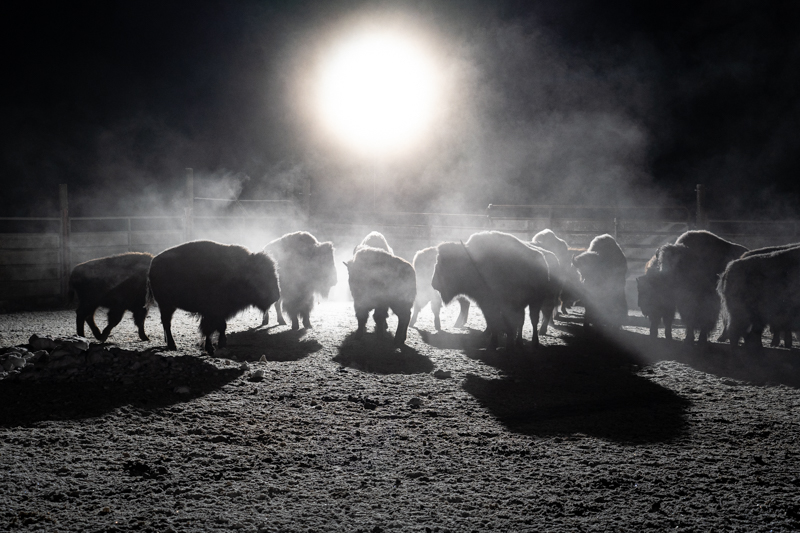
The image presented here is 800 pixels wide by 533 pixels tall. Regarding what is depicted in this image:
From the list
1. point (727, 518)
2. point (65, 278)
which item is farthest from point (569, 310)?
point (65, 278)

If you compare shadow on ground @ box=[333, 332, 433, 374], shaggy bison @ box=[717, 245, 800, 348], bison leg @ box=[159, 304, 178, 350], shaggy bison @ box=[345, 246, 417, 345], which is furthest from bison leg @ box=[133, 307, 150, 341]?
shaggy bison @ box=[717, 245, 800, 348]

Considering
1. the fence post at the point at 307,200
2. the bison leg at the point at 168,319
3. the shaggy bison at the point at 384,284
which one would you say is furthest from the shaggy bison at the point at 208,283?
the fence post at the point at 307,200

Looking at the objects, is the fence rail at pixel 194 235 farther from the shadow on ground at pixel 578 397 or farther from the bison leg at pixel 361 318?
the shadow on ground at pixel 578 397

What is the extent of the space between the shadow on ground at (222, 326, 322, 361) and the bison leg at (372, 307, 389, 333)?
3.02ft

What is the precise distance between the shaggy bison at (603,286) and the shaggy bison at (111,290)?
6821 mm

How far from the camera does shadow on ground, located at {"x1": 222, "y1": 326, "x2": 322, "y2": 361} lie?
6.30 metres

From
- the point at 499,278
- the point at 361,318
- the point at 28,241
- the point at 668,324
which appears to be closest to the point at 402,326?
the point at 361,318

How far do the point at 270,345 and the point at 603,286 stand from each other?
559 cm

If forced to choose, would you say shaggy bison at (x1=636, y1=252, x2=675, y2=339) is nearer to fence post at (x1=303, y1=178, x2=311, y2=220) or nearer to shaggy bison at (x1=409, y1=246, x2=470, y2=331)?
shaggy bison at (x1=409, y1=246, x2=470, y2=331)

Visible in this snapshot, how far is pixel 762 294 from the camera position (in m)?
6.14

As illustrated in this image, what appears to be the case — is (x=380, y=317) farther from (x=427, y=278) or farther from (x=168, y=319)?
(x=168, y=319)

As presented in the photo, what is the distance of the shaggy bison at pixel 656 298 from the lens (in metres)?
7.30

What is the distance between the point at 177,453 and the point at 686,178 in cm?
2318

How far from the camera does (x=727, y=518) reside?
98.7 inches
